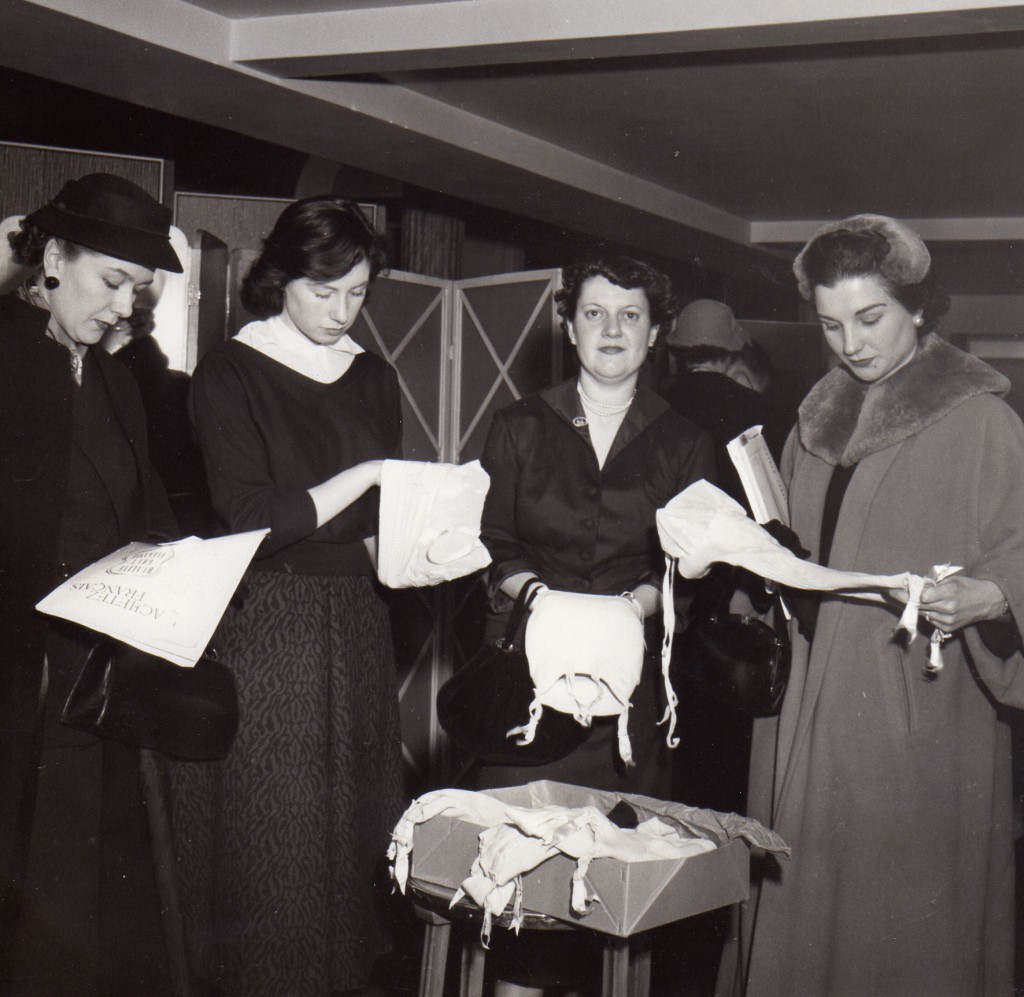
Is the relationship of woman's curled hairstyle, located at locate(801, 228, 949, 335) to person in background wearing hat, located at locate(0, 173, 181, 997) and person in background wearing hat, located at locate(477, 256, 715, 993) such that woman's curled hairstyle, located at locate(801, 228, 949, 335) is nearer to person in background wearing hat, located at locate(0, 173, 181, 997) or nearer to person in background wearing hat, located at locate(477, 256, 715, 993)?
person in background wearing hat, located at locate(477, 256, 715, 993)

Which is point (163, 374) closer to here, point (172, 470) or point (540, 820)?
point (172, 470)

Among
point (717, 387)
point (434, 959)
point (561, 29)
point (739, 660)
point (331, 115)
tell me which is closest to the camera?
point (434, 959)

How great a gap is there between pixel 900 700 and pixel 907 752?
92 mm

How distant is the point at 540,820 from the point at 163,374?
2.17m

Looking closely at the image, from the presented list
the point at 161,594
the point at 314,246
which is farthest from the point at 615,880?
the point at 314,246

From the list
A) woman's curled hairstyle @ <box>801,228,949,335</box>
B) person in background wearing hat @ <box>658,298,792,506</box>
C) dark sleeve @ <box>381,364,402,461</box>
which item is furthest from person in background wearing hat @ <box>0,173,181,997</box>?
person in background wearing hat @ <box>658,298,792,506</box>

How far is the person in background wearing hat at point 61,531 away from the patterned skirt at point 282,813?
17 centimetres

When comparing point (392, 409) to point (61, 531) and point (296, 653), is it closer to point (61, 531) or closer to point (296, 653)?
point (296, 653)

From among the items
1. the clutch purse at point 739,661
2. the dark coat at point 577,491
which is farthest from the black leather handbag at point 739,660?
the dark coat at point 577,491

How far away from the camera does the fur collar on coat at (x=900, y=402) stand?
208 cm

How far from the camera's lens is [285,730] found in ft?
7.13

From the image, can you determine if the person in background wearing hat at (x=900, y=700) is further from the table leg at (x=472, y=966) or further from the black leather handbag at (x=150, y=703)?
the black leather handbag at (x=150, y=703)

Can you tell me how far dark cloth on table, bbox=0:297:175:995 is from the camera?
1.92 m

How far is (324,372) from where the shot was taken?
232 cm
